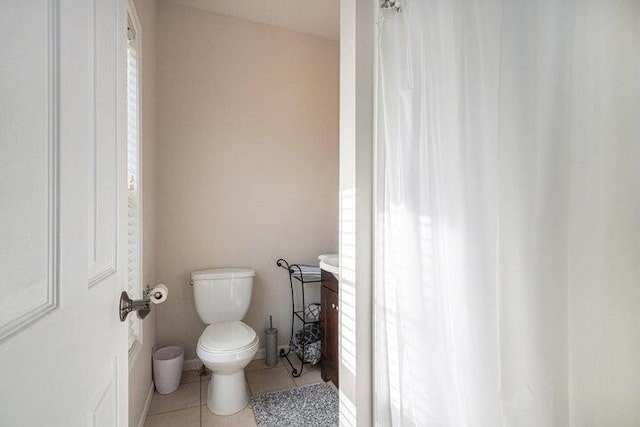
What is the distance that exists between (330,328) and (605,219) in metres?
1.62

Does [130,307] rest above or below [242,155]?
below

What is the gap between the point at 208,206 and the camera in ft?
7.47

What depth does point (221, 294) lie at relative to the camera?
82.3 inches

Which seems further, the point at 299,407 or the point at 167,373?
the point at 167,373

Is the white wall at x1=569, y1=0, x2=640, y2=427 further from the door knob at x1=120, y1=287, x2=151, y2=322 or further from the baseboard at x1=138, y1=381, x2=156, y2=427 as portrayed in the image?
the baseboard at x1=138, y1=381, x2=156, y2=427

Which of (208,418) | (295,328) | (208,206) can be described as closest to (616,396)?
(208,418)

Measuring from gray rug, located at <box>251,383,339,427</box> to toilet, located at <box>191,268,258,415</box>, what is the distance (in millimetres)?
140

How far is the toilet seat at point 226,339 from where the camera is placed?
167 centimetres

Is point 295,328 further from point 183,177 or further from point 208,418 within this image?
point 183,177

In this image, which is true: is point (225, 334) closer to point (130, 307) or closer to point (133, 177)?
point (133, 177)

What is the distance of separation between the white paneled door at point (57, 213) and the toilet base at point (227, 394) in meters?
1.22

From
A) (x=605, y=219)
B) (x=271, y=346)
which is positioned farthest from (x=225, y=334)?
(x=605, y=219)

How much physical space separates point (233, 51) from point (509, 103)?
87.5 inches

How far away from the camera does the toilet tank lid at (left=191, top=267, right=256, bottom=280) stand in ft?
6.81
